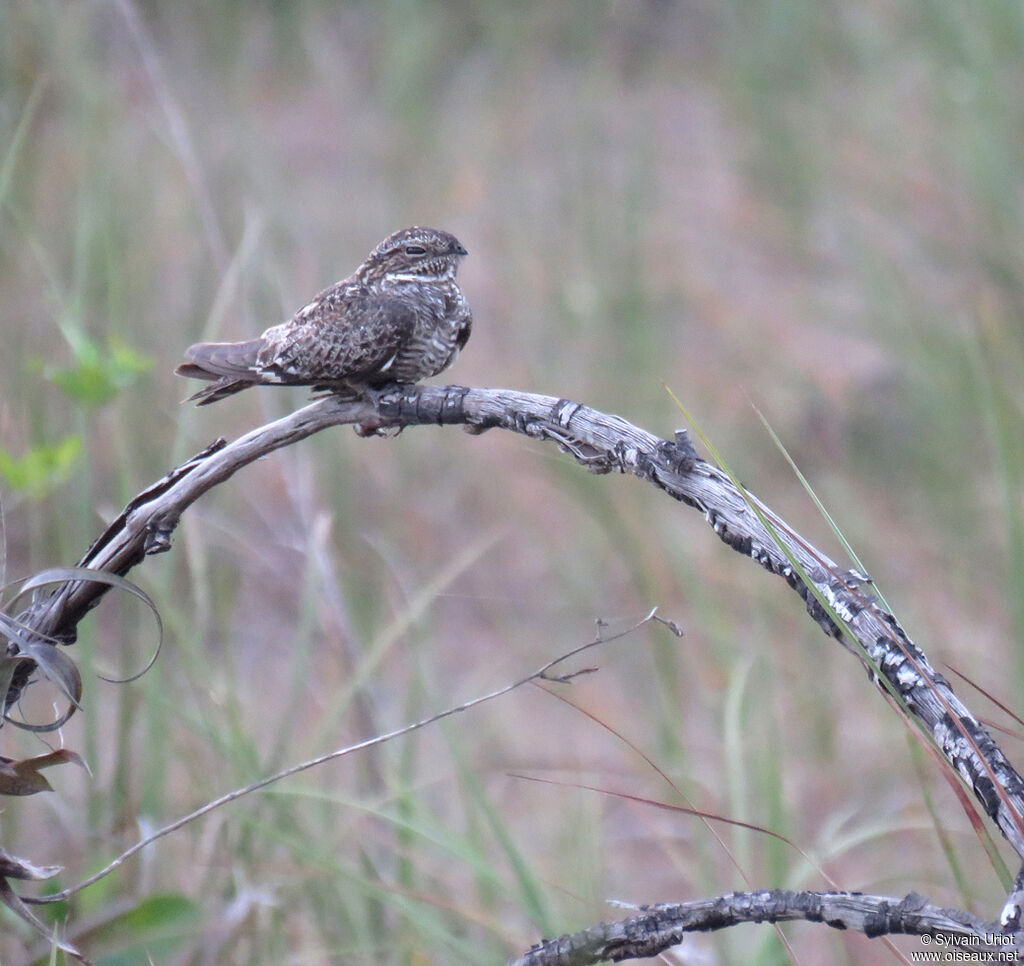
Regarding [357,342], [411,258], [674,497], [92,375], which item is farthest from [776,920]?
[411,258]

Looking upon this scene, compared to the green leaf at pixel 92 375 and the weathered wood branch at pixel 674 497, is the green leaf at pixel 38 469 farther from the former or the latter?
the weathered wood branch at pixel 674 497

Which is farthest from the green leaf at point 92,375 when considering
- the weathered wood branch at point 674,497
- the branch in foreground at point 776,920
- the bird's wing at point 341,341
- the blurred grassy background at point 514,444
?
the branch in foreground at point 776,920

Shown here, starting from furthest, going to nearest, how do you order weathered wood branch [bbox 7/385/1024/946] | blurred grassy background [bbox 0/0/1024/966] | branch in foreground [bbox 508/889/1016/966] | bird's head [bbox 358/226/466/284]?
blurred grassy background [bbox 0/0/1024/966], bird's head [bbox 358/226/466/284], weathered wood branch [bbox 7/385/1024/946], branch in foreground [bbox 508/889/1016/966]

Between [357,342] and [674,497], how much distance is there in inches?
38.3

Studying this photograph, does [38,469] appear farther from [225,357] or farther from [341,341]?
[341,341]

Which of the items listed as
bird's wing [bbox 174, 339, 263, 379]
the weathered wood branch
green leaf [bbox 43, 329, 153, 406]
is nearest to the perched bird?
bird's wing [bbox 174, 339, 263, 379]

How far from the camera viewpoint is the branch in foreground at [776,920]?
0.96 meters

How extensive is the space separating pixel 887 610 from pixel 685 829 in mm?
2863

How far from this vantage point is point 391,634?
114 inches

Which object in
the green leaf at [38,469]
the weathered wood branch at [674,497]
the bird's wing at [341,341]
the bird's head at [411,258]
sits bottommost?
the weathered wood branch at [674,497]

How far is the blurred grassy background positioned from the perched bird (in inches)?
9.3

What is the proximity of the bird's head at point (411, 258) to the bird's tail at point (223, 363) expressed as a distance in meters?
0.33

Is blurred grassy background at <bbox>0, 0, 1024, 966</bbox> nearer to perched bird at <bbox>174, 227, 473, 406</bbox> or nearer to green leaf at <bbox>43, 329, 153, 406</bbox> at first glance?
green leaf at <bbox>43, 329, 153, 406</bbox>

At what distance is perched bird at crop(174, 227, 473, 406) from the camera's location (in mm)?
2031
